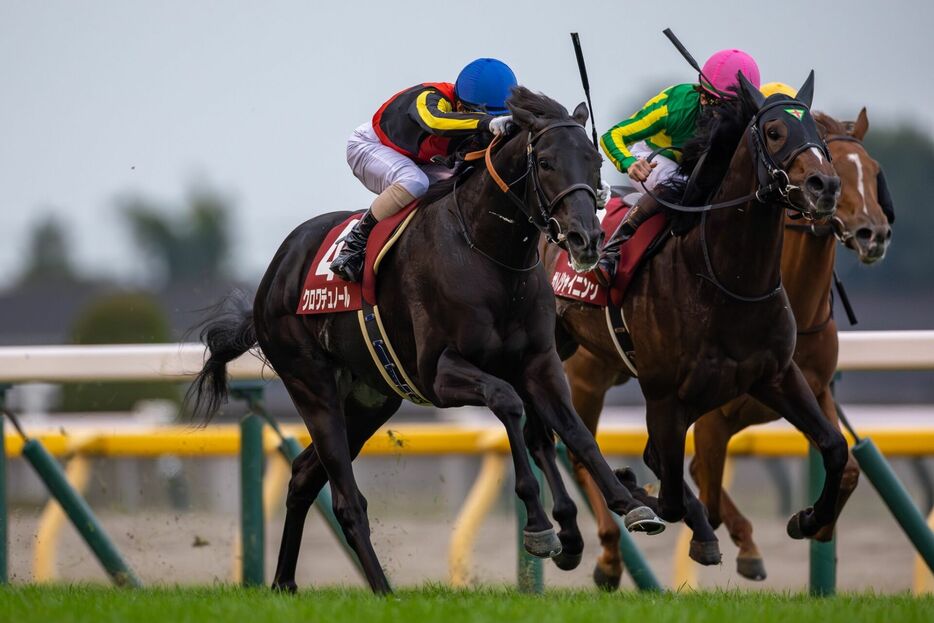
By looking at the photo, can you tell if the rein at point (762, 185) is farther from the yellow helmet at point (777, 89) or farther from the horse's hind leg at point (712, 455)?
the horse's hind leg at point (712, 455)

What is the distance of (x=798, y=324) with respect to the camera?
19.8ft

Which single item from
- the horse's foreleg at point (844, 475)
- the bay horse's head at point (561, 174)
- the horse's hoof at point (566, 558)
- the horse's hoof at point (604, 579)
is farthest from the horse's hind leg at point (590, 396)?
the bay horse's head at point (561, 174)

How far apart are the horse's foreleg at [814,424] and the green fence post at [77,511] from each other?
2.89 metres

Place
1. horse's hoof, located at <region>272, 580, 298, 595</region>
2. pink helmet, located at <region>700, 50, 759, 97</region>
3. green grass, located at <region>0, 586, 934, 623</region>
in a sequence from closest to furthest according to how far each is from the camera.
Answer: green grass, located at <region>0, 586, 934, 623</region>
horse's hoof, located at <region>272, 580, 298, 595</region>
pink helmet, located at <region>700, 50, 759, 97</region>

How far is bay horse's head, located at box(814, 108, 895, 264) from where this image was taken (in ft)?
17.7

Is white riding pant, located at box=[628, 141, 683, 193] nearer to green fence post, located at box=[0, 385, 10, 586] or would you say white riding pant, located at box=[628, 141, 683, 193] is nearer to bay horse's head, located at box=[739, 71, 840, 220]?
bay horse's head, located at box=[739, 71, 840, 220]

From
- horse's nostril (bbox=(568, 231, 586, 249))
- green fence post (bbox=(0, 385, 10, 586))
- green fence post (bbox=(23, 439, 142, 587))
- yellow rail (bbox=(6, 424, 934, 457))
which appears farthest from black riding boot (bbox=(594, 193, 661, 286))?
green fence post (bbox=(0, 385, 10, 586))

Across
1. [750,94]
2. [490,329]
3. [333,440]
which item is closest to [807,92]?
[750,94]

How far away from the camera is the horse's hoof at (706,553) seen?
5445 millimetres

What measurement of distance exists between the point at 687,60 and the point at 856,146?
2.39 feet

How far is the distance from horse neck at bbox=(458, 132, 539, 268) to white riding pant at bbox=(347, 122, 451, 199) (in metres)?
0.46

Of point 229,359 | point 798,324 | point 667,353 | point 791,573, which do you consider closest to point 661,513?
point 667,353

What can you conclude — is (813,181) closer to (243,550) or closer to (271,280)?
(271,280)

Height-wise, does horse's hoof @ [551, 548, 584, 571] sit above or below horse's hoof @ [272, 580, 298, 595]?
above
